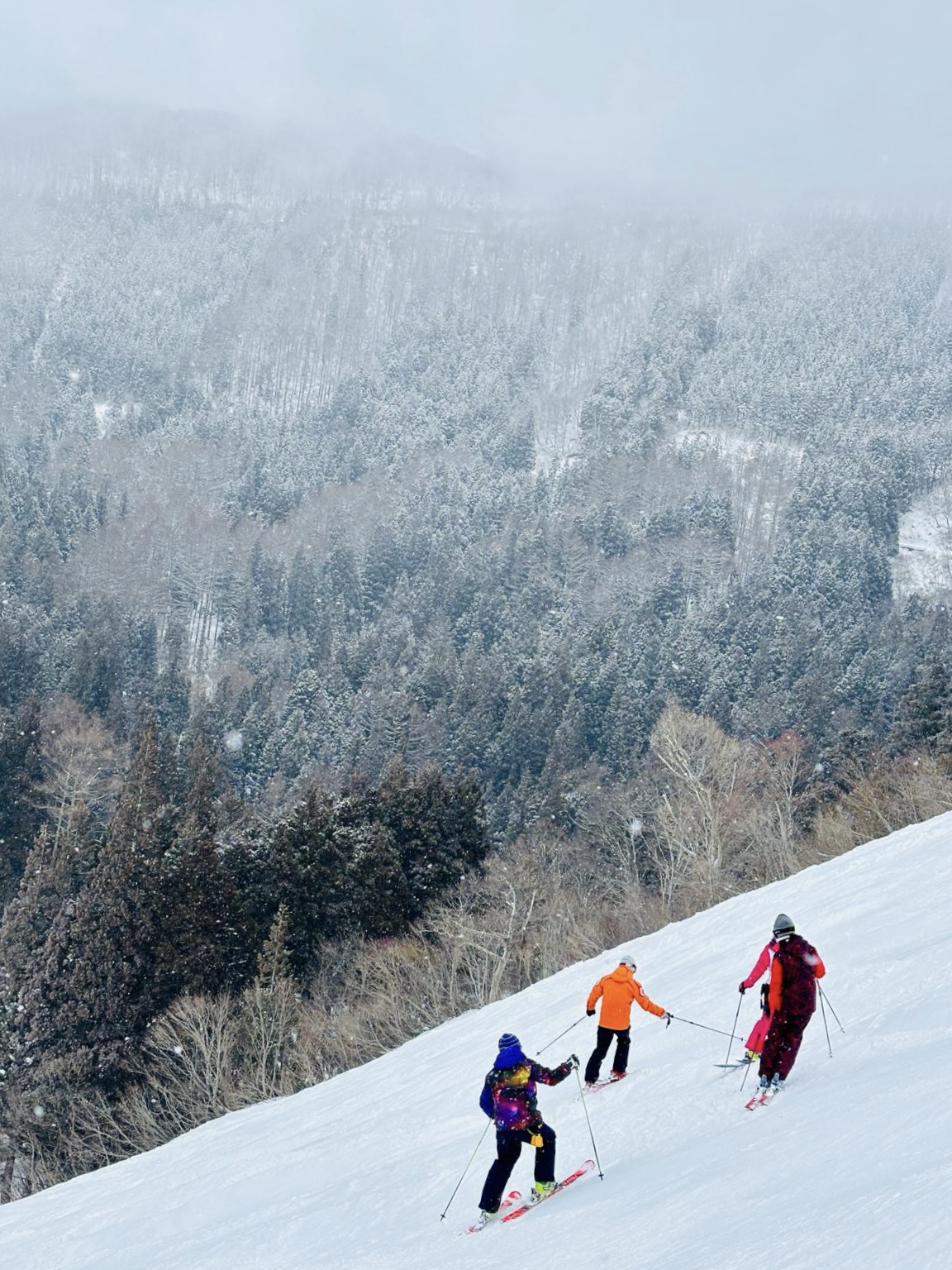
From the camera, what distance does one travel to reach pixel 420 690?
279 ft

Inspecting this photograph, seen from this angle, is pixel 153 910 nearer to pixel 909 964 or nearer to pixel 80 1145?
pixel 80 1145

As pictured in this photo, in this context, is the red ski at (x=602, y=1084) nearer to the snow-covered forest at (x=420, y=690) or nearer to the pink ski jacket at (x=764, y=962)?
the pink ski jacket at (x=764, y=962)

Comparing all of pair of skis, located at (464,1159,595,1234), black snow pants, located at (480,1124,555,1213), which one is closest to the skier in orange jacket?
pair of skis, located at (464,1159,595,1234)

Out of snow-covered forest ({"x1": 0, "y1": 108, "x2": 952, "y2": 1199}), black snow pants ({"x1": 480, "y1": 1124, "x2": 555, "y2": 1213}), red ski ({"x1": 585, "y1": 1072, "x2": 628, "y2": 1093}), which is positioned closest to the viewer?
black snow pants ({"x1": 480, "y1": 1124, "x2": 555, "y2": 1213})

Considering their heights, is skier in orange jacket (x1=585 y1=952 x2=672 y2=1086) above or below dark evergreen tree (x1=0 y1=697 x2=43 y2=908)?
above

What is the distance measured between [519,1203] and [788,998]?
2.94 m

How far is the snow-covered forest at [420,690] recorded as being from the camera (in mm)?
29766

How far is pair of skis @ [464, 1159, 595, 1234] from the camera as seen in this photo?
9289mm

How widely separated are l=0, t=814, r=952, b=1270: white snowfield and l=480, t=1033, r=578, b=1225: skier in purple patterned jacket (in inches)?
19.7

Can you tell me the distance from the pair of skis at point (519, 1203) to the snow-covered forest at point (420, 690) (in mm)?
16253

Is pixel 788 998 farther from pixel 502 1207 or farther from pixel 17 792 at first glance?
pixel 17 792

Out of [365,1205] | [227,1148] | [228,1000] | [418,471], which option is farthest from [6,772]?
[418,471]

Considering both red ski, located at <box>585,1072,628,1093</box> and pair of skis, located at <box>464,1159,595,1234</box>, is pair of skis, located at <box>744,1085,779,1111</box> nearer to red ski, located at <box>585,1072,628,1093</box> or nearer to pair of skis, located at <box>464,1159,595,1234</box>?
pair of skis, located at <box>464,1159,595,1234</box>

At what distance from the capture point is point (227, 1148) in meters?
16.1
